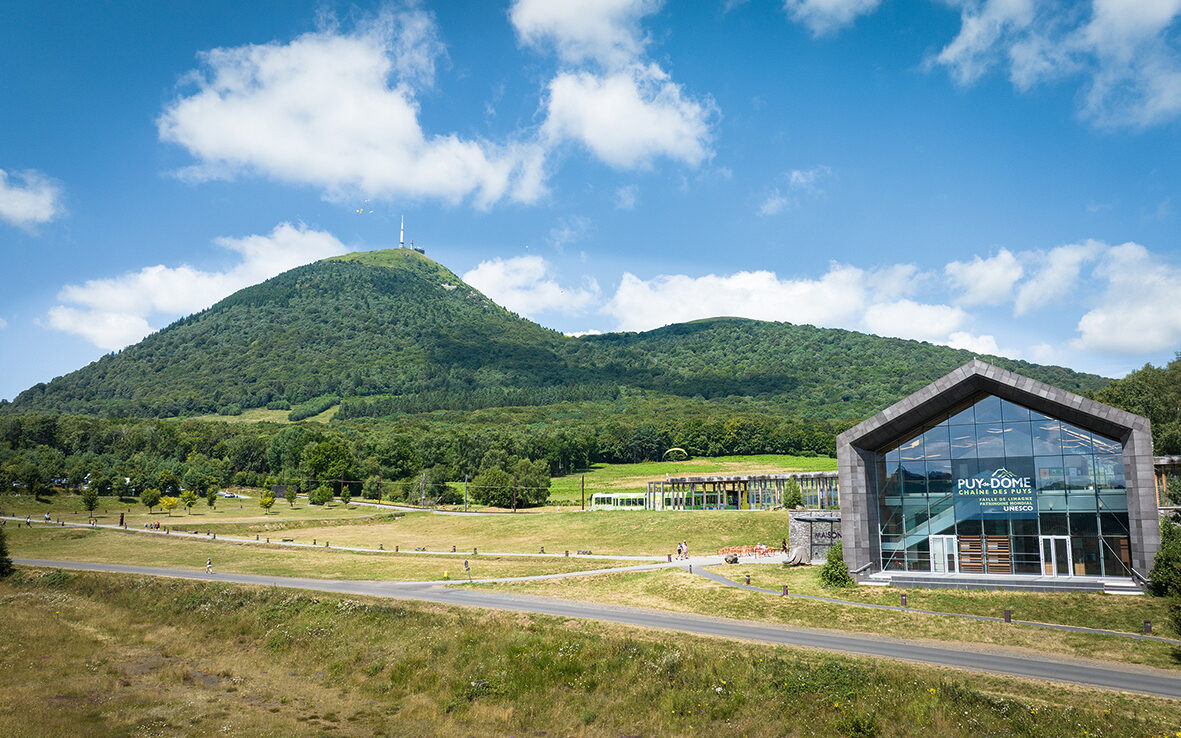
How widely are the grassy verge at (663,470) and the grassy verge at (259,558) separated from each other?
5696 centimetres

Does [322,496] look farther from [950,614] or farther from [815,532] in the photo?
[950,614]

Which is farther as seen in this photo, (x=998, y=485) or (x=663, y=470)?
(x=663, y=470)

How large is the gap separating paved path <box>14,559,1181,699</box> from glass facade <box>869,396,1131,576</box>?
13340 mm

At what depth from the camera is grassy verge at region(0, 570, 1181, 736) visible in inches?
874

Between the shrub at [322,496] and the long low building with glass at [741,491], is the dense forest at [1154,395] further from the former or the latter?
the shrub at [322,496]

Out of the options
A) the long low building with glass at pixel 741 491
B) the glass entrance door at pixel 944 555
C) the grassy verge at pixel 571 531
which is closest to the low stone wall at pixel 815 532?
the glass entrance door at pixel 944 555

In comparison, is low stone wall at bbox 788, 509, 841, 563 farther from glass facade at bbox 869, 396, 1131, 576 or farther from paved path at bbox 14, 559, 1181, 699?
paved path at bbox 14, 559, 1181, 699

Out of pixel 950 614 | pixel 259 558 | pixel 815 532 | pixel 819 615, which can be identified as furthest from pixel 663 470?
pixel 950 614

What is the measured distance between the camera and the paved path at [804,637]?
24297mm

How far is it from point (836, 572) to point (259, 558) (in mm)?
51066

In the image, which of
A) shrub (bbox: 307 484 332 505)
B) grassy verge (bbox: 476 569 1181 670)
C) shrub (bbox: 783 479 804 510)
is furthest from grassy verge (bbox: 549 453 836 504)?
grassy verge (bbox: 476 569 1181 670)

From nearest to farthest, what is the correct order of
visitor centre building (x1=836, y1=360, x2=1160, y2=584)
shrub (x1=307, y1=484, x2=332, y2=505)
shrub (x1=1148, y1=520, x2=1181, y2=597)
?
shrub (x1=1148, y1=520, x2=1181, y2=597), visitor centre building (x1=836, y1=360, x2=1160, y2=584), shrub (x1=307, y1=484, x2=332, y2=505)

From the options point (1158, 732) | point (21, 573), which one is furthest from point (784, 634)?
point (21, 573)

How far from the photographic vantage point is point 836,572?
41.2m
